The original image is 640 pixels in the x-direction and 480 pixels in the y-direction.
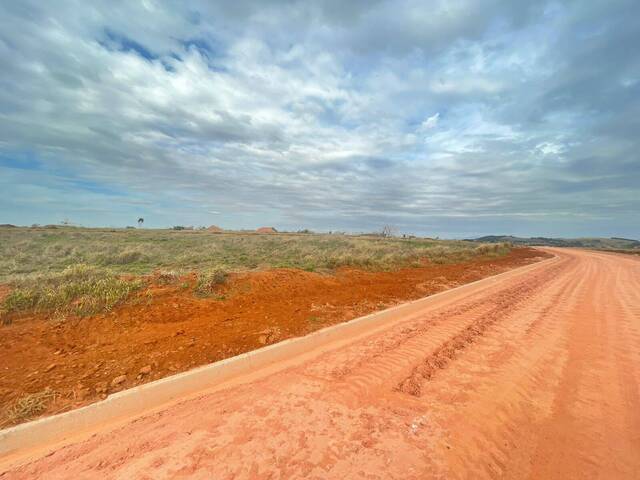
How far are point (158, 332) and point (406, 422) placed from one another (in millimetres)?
4746

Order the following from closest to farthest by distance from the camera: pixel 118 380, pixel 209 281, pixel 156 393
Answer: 1. pixel 156 393
2. pixel 118 380
3. pixel 209 281

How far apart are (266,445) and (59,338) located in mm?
4714

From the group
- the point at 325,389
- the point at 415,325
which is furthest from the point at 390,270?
the point at 325,389

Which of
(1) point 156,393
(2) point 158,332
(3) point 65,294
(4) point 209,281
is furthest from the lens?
(4) point 209,281

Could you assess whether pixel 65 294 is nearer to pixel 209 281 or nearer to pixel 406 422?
pixel 209 281

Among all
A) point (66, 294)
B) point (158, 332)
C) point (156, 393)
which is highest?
point (66, 294)

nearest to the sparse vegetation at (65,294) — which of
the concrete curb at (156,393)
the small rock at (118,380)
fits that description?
the small rock at (118,380)

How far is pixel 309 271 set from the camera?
38.9ft

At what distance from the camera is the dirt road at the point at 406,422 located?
2.72 metres

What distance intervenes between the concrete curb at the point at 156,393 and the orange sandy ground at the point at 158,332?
32 centimetres

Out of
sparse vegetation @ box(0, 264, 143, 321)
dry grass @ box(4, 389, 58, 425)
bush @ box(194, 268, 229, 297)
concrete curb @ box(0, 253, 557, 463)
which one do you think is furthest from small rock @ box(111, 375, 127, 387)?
bush @ box(194, 268, 229, 297)

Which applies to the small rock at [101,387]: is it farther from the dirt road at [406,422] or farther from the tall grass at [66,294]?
the tall grass at [66,294]

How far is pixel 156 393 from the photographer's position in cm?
388

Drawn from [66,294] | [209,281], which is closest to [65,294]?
[66,294]
